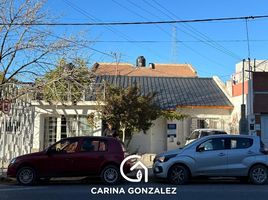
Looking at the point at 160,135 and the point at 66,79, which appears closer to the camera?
the point at 66,79

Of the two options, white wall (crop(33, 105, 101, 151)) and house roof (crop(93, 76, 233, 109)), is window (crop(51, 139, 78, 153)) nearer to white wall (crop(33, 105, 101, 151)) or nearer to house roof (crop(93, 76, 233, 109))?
white wall (crop(33, 105, 101, 151))

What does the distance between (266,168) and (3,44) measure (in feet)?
34.9

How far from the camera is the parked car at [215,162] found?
13.3m

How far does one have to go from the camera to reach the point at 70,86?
19.0m

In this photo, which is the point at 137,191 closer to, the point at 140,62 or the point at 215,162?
the point at 215,162

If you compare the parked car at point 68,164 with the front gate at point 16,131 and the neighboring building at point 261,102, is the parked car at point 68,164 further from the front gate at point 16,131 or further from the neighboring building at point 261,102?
the neighboring building at point 261,102

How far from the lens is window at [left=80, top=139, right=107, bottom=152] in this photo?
44.3ft

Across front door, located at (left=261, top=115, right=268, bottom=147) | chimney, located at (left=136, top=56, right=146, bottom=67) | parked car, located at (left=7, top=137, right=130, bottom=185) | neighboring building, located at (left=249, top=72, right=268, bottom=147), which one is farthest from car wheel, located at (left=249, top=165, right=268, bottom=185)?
chimney, located at (left=136, top=56, right=146, bottom=67)

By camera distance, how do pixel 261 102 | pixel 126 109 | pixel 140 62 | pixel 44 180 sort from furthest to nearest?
pixel 140 62 < pixel 261 102 < pixel 126 109 < pixel 44 180

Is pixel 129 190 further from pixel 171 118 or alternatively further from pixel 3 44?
pixel 171 118

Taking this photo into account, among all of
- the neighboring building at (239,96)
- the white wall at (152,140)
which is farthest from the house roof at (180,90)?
the white wall at (152,140)

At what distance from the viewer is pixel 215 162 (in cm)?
1330

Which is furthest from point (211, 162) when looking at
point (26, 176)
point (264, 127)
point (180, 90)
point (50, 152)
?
point (180, 90)

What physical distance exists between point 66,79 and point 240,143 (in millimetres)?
8048
